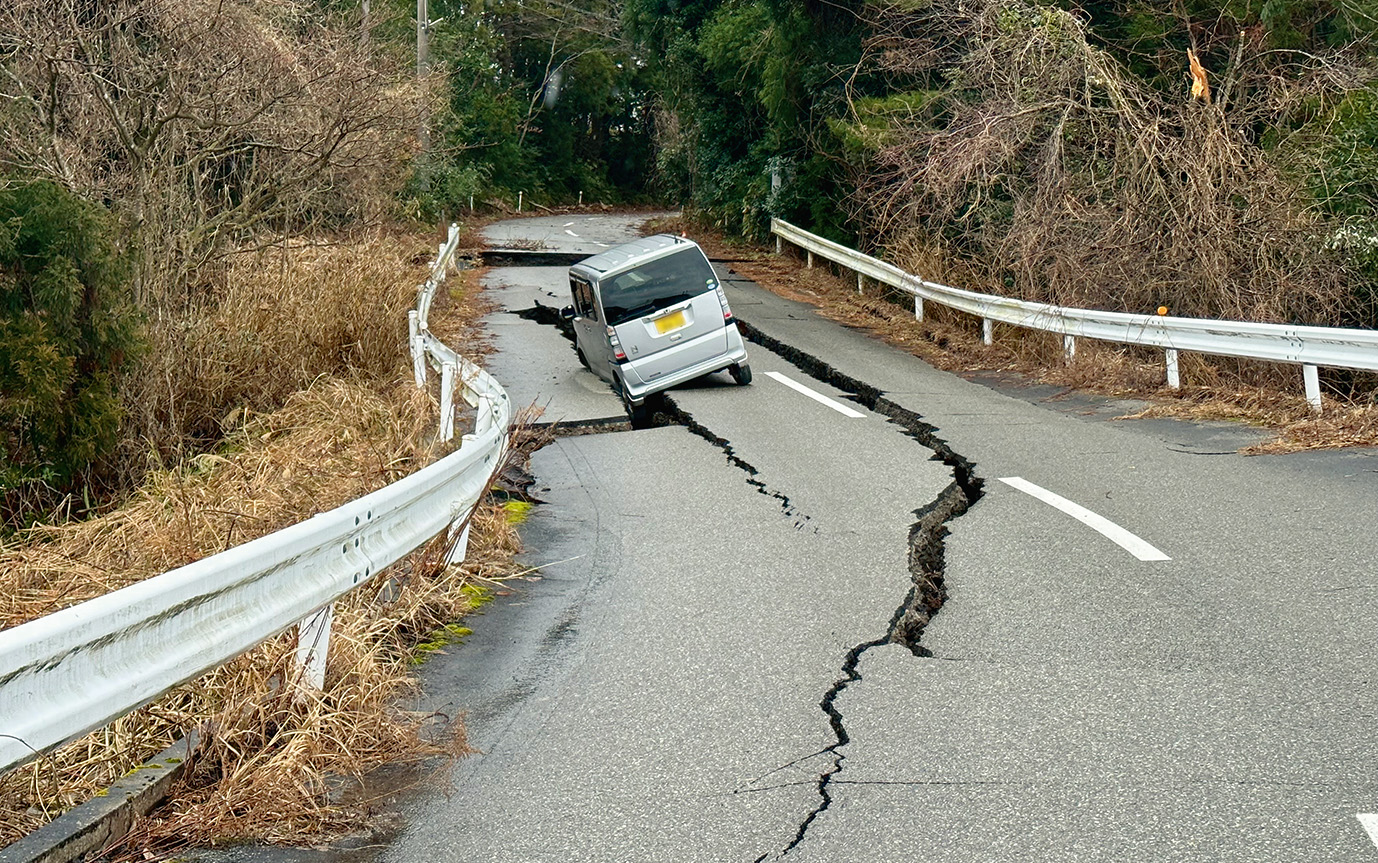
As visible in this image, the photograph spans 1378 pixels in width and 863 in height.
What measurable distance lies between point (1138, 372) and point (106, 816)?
1183cm

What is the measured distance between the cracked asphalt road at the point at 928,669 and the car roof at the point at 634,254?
4801 millimetres

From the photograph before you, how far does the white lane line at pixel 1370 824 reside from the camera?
3.71 metres

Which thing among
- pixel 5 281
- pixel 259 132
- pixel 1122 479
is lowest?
pixel 1122 479

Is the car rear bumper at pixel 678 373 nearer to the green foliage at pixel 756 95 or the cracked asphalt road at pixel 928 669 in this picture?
the cracked asphalt road at pixel 928 669

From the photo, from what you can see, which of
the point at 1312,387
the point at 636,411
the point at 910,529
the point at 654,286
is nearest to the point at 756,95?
the point at 654,286

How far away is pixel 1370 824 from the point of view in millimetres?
3785

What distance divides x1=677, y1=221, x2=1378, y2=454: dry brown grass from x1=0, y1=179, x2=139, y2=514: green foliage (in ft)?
29.4

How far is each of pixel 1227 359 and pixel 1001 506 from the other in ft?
19.6

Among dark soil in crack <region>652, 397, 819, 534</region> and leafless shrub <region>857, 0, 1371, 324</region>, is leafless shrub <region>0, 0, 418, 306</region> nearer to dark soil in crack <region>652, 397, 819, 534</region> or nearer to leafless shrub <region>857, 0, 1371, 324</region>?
dark soil in crack <region>652, 397, 819, 534</region>

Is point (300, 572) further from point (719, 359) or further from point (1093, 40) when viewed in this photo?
point (1093, 40)

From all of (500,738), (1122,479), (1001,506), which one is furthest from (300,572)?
(1122,479)

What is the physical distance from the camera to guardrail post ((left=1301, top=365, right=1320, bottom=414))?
1108 cm

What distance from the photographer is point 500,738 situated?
4.85m

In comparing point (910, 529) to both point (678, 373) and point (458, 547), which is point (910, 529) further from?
point (678, 373)
